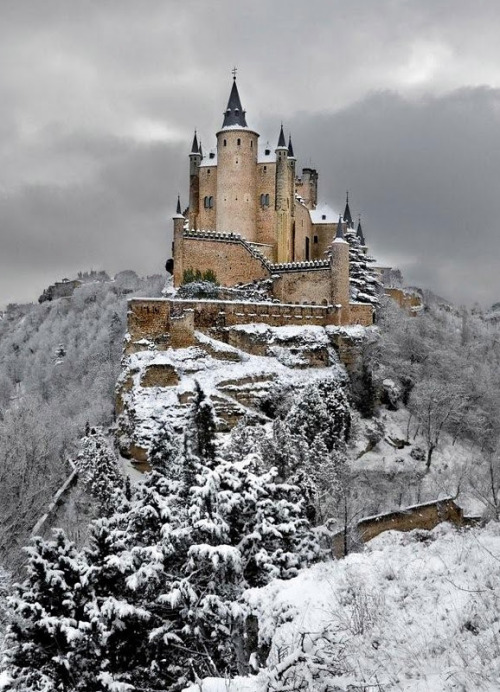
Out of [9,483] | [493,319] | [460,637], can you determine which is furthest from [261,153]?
[493,319]

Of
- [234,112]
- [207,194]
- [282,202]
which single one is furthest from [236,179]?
[234,112]

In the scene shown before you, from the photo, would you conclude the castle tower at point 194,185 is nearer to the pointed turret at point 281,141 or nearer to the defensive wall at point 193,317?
the pointed turret at point 281,141

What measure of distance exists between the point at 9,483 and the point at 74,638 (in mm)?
25646

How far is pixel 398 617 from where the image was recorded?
34.6ft

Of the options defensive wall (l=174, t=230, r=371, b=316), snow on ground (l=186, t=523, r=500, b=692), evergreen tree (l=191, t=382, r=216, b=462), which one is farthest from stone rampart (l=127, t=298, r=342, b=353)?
snow on ground (l=186, t=523, r=500, b=692)

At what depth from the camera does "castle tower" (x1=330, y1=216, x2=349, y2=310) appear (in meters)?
50.1

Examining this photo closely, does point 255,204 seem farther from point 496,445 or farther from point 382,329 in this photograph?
point 496,445

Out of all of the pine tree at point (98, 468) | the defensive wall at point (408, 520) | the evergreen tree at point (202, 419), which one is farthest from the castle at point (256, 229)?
the defensive wall at point (408, 520)

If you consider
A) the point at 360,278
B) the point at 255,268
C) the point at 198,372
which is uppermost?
the point at 255,268

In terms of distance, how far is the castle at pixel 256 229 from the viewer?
2013 inches

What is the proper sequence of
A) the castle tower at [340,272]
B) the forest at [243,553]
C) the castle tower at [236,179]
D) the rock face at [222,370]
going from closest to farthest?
the forest at [243,553] → the rock face at [222,370] → the castle tower at [340,272] → the castle tower at [236,179]

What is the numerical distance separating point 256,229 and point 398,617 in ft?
157

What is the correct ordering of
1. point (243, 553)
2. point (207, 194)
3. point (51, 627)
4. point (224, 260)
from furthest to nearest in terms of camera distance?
point (207, 194)
point (224, 260)
point (243, 553)
point (51, 627)

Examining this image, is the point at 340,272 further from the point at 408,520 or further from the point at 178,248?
the point at 408,520
